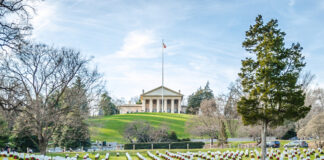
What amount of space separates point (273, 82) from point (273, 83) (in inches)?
3.0

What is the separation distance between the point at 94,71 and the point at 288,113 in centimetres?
1677

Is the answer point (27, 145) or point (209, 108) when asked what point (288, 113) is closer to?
point (209, 108)

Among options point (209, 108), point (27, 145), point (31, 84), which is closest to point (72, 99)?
point (31, 84)

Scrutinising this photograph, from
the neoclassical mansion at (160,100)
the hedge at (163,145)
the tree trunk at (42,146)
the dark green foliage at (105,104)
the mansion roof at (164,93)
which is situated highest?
the mansion roof at (164,93)

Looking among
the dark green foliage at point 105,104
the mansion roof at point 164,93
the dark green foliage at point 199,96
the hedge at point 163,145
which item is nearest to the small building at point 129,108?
the dark green foliage at point 105,104

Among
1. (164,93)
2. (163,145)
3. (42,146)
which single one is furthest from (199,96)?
(42,146)

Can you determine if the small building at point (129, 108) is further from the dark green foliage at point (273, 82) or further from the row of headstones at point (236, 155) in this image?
the dark green foliage at point (273, 82)

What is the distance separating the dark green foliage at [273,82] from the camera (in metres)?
20.4

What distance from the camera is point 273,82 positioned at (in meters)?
20.6

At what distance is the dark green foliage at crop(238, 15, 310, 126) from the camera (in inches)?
805

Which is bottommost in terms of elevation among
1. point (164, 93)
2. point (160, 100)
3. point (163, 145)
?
point (163, 145)

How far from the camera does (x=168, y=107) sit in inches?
3890

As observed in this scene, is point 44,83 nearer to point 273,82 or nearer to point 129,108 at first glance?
point 273,82

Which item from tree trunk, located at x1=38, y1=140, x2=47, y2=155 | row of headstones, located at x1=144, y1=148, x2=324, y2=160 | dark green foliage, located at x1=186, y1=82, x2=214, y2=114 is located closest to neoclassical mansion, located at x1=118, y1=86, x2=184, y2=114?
dark green foliage, located at x1=186, y1=82, x2=214, y2=114
